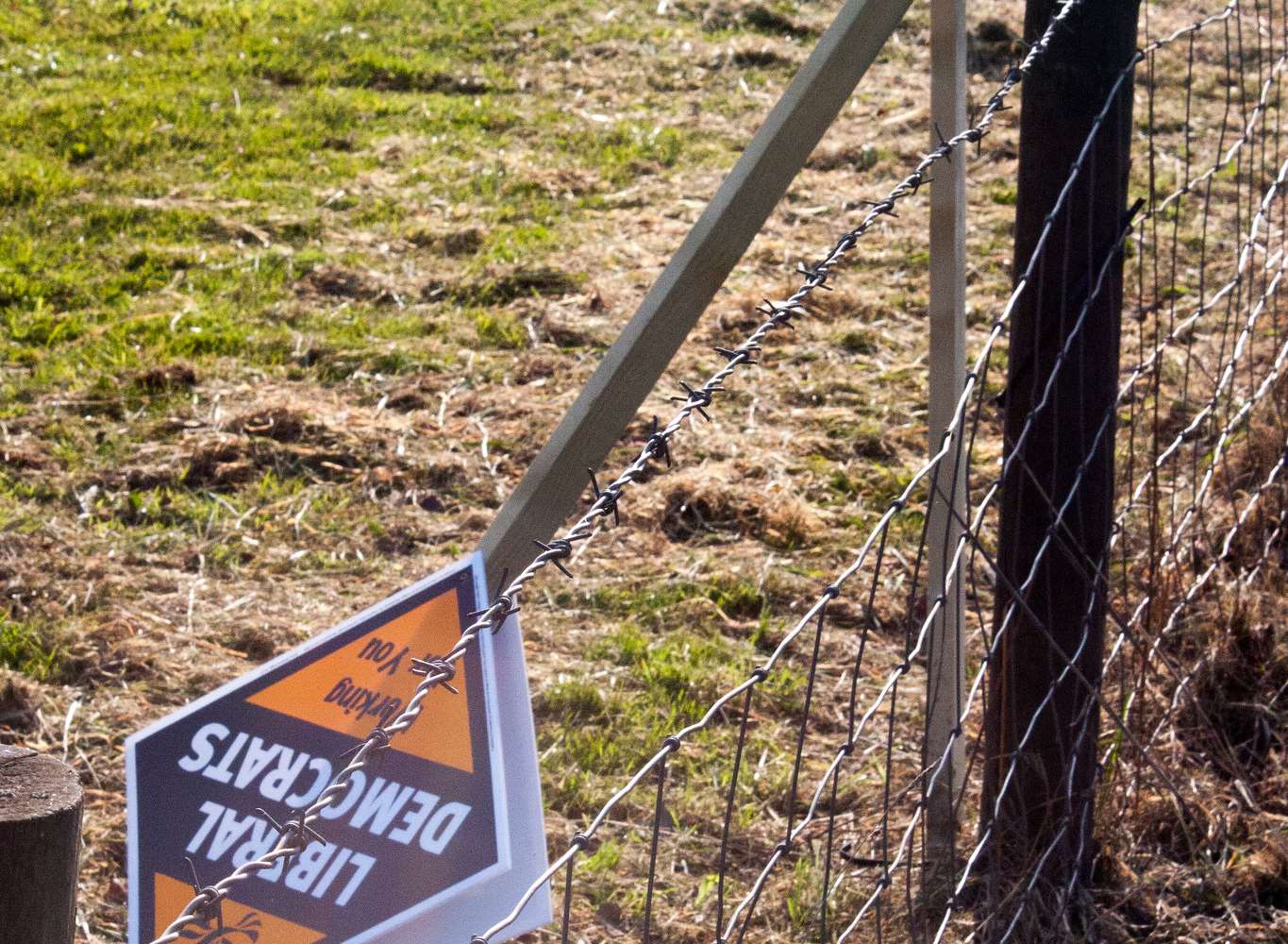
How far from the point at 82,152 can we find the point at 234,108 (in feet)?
2.72

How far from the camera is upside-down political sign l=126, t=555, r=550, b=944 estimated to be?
5.21ft

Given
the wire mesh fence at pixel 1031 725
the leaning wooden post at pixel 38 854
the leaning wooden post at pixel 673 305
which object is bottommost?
the wire mesh fence at pixel 1031 725

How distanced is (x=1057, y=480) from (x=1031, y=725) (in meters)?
0.42

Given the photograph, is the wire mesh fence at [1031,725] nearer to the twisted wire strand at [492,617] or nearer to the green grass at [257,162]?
the twisted wire strand at [492,617]

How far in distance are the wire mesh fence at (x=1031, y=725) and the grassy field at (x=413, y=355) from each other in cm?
4

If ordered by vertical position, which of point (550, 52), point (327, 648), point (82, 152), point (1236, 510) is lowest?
point (1236, 510)

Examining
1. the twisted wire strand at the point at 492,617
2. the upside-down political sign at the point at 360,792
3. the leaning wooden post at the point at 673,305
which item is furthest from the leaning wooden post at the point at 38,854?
the leaning wooden post at the point at 673,305

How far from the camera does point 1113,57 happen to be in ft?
7.16

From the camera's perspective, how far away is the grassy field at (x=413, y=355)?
324cm

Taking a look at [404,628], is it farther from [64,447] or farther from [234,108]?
[234,108]

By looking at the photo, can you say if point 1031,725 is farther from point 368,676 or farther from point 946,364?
point 368,676

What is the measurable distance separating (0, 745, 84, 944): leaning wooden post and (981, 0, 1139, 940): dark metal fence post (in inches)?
55.6

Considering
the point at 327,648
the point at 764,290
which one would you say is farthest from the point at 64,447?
the point at 327,648

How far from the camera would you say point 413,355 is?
186 inches
